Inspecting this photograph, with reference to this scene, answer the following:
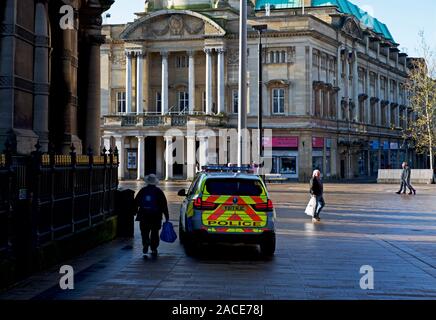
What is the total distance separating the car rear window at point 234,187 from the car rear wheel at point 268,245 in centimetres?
91

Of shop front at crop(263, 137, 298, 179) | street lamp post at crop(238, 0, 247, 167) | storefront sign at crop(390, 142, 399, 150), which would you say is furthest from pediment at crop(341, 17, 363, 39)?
street lamp post at crop(238, 0, 247, 167)

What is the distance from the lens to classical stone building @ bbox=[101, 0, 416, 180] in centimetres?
6475

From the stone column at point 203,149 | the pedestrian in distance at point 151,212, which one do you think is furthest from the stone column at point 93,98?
the stone column at point 203,149

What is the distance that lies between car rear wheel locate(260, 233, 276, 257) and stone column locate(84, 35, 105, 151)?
31.1ft

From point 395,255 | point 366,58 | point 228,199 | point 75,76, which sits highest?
point 366,58

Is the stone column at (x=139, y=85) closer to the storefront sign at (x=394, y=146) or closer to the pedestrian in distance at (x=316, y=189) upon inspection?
the storefront sign at (x=394, y=146)

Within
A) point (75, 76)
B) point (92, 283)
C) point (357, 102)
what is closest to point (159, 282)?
point (92, 283)

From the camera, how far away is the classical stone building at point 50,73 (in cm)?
1553

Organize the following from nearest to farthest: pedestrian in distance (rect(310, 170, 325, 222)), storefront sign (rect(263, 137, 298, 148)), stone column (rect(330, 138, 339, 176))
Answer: pedestrian in distance (rect(310, 170, 325, 222)), storefront sign (rect(263, 137, 298, 148)), stone column (rect(330, 138, 339, 176))

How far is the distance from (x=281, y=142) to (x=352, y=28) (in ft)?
59.7

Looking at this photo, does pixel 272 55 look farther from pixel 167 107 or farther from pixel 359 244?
pixel 359 244

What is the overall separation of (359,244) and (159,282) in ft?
A: 24.0

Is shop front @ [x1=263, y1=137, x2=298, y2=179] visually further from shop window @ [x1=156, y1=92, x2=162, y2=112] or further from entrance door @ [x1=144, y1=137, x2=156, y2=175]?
shop window @ [x1=156, y1=92, x2=162, y2=112]

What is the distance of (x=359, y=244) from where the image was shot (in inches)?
656
